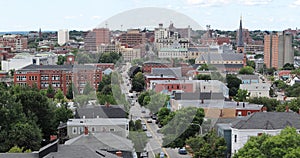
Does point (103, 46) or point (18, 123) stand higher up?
point (103, 46)

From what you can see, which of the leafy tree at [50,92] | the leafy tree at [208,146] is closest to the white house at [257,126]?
the leafy tree at [208,146]

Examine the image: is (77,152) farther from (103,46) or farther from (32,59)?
(32,59)

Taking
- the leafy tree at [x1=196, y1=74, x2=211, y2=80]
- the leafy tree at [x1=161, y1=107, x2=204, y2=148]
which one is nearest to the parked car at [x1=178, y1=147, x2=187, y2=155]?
the leafy tree at [x1=161, y1=107, x2=204, y2=148]

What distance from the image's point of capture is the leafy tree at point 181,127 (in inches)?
933

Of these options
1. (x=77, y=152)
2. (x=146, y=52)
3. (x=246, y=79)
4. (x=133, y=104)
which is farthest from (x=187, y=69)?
(x=246, y=79)

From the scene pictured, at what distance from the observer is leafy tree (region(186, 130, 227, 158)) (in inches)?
1054

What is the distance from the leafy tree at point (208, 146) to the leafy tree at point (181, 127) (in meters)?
0.74

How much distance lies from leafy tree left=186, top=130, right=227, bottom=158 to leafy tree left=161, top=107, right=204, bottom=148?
0.74 meters

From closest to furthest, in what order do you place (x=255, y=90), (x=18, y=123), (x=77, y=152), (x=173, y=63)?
(x=77, y=152), (x=173, y=63), (x=18, y=123), (x=255, y=90)

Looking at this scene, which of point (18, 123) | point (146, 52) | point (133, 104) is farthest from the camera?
point (18, 123)

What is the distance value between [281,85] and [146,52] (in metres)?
50.5

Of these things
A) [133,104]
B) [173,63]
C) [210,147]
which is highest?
[173,63]

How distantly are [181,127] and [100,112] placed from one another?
1217cm

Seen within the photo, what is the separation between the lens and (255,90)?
187 ft
